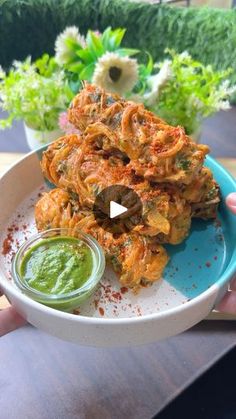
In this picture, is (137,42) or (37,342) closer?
(37,342)

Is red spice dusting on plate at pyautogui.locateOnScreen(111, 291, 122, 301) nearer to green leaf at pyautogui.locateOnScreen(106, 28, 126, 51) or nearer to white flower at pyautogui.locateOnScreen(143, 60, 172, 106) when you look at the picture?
white flower at pyautogui.locateOnScreen(143, 60, 172, 106)

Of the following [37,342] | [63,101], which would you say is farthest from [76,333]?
[63,101]

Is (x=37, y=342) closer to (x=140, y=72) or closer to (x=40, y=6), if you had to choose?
(x=140, y=72)

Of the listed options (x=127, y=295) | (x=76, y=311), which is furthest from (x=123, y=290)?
(x=76, y=311)

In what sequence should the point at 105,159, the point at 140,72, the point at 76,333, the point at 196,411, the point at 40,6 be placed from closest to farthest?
the point at 76,333 → the point at 105,159 → the point at 196,411 → the point at 140,72 → the point at 40,6

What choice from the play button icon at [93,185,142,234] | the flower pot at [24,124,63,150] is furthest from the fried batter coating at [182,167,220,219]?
the flower pot at [24,124,63,150]

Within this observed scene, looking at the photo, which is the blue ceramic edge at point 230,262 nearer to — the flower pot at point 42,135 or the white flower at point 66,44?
the flower pot at point 42,135

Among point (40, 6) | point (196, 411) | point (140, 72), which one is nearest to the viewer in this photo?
point (196, 411)
